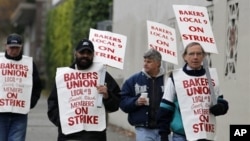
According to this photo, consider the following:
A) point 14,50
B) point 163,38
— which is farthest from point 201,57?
point 163,38

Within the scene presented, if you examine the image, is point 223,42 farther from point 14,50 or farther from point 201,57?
point 201,57

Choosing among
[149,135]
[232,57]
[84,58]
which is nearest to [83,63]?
[84,58]

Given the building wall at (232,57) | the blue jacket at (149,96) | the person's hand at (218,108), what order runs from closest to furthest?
the person's hand at (218,108) < the blue jacket at (149,96) < the building wall at (232,57)

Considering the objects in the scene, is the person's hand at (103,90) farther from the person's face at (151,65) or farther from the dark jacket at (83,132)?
the person's face at (151,65)

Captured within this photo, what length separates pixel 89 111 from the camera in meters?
7.66

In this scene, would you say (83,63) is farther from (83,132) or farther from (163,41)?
(163,41)

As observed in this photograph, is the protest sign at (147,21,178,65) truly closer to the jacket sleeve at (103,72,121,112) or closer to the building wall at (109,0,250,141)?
the building wall at (109,0,250,141)

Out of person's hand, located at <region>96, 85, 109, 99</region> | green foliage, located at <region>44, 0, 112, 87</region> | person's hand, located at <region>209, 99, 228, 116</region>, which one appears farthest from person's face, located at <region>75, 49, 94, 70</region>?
green foliage, located at <region>44, 0, 112, 87</region>

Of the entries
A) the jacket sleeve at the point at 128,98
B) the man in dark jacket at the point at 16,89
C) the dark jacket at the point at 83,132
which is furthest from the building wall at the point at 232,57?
the dark jacket at the point at 83,132

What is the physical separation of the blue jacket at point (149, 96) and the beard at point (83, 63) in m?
0.88

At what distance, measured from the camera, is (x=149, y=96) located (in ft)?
27.7

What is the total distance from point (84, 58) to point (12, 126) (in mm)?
1816

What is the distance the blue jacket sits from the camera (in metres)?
8.38

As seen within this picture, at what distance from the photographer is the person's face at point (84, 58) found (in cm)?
745
